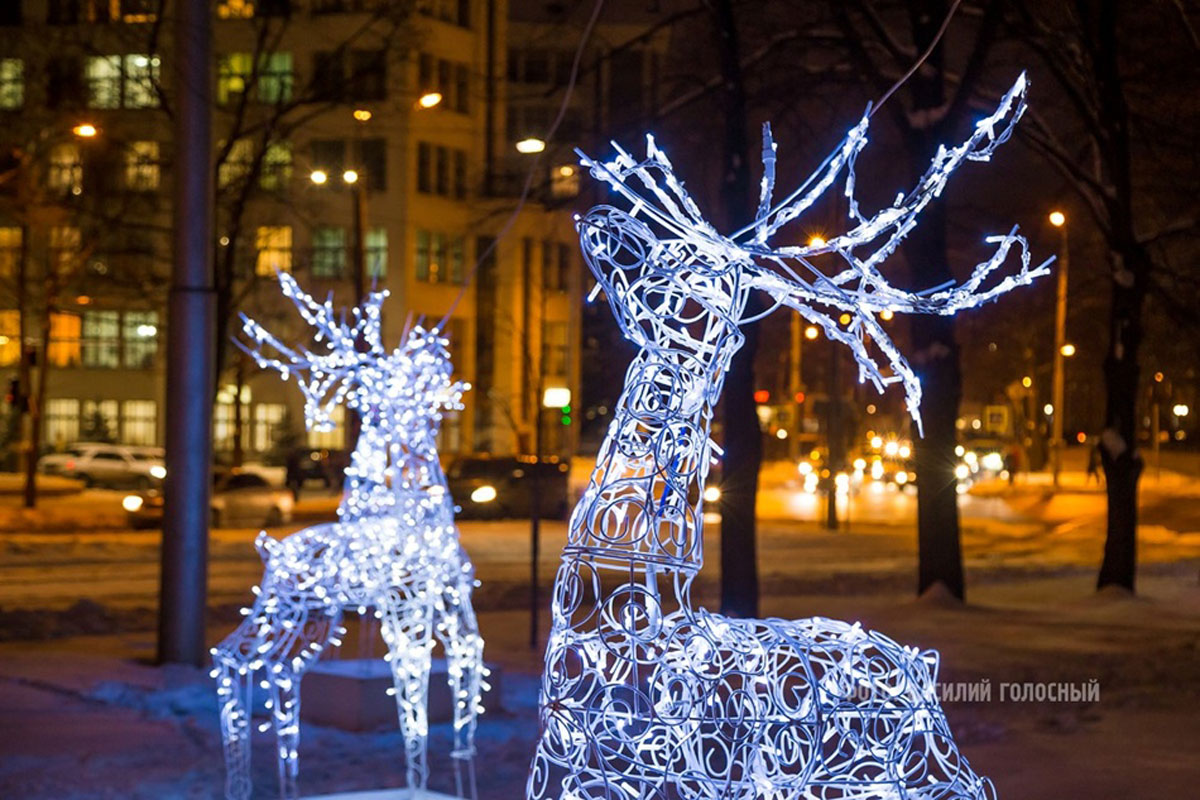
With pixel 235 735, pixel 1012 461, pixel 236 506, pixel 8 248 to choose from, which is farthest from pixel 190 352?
pixel 1012 461

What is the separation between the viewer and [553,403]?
68.5 feet

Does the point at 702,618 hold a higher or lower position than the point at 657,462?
lower

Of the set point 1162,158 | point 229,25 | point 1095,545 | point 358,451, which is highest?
point 229,25

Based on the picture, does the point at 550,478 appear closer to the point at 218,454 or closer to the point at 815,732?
the point at 218,454

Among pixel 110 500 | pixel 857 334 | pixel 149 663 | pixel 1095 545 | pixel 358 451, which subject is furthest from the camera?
pixel 110 500

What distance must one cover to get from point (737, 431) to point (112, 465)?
129 ft

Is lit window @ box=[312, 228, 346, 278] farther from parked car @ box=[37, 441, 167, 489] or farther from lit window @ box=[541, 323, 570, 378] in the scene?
lit window @ box=[541, 323, 570, 378]

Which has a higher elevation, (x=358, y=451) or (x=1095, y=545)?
(x=358, y=451)

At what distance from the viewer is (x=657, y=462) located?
18.6 ft

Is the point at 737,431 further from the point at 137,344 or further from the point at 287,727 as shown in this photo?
the point at 137,344

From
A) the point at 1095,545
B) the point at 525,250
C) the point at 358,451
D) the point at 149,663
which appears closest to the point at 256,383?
the point at 525,250

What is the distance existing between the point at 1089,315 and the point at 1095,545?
26873mm

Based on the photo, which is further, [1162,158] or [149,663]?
[1162,158]

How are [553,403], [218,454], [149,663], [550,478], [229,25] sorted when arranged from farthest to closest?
[218,454], [229,25], [550,478], [553,403], [149,663]
